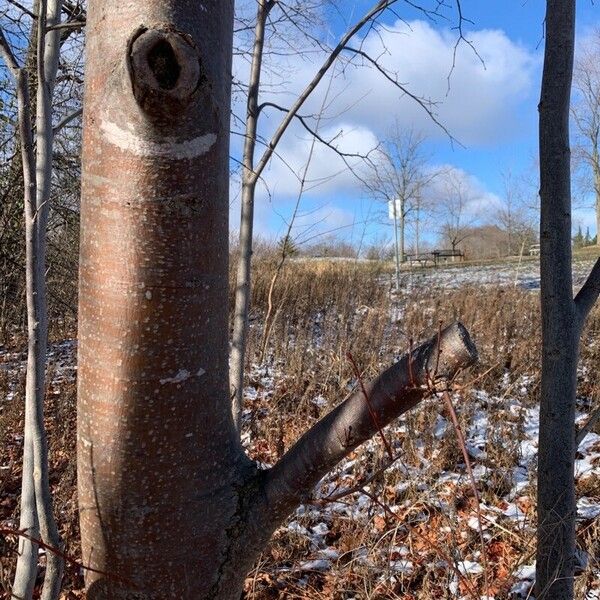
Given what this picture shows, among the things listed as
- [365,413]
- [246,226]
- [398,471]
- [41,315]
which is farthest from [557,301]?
[398,471]

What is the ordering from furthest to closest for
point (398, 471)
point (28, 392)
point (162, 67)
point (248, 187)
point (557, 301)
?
point (398, 471) < point (248, 187) < point (557, 301) < point (28, 392) < point (162, 67)

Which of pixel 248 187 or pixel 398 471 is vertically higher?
pixel 248 187

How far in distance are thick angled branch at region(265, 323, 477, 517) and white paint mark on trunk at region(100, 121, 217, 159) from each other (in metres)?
0.39

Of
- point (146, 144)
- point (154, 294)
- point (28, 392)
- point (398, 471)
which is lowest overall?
point (398, 471)

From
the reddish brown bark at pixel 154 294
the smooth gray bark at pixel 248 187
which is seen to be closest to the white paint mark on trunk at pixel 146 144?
the reddish brown bark at pixel 154 294

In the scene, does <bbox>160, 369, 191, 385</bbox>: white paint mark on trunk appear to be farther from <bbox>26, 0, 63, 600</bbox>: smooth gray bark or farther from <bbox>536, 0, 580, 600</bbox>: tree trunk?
<bbox>536, 0, 580, 600</bbox>: tree trunk

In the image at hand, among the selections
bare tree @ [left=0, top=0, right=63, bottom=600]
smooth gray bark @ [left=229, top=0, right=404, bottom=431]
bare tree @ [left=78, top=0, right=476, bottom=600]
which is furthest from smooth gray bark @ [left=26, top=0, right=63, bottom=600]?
smooth gray bark @ [left=229, top=0, right=404, bottom=431]

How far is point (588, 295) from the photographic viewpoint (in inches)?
49.8

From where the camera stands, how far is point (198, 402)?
0.69m

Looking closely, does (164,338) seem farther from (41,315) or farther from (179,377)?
(41,315)

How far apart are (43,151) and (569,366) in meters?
1.37

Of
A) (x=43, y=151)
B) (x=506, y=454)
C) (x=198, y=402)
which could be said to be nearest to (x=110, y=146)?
(x=198, y=402)

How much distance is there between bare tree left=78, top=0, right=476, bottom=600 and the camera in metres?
0.63

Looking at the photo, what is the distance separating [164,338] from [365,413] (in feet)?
0.95
